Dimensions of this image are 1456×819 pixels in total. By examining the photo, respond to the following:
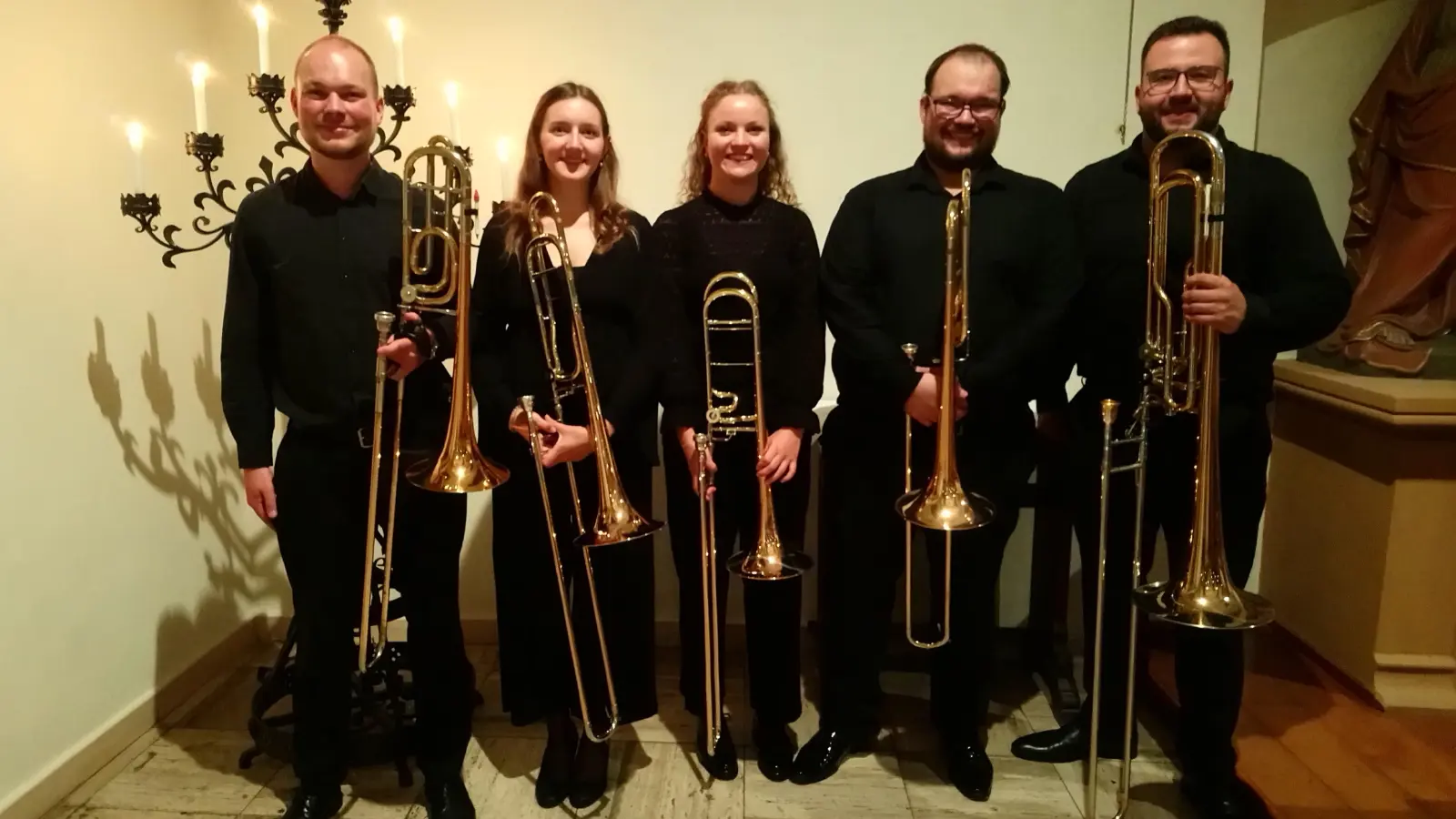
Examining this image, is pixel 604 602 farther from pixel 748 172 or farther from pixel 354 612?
pixel 748 172

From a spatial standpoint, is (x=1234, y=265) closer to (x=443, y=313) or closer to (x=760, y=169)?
(x=760, y=169)

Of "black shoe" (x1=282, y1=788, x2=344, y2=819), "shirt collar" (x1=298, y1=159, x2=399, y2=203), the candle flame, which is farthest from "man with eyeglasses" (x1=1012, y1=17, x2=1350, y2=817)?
the candle flame

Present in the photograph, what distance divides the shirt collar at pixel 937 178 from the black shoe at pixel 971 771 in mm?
1429

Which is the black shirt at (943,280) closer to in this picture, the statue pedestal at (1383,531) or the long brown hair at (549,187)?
the long brown hair at (549,187)

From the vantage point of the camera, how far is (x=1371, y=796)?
234cm

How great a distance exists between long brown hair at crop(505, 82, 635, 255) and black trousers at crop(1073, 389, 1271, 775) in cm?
127

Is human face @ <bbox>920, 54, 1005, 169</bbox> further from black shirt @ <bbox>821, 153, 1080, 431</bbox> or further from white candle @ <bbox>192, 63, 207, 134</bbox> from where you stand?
white candle @ <bbox>192, 63, 207, 134</bbox>

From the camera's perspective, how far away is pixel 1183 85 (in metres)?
2.04

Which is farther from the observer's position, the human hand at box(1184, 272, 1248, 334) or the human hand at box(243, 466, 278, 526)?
the human hand at box(243, 466, 278, 526)

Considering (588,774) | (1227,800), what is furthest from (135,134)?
(1227,800)

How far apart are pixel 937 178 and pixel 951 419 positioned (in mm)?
608

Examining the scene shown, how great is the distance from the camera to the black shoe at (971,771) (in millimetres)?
2305

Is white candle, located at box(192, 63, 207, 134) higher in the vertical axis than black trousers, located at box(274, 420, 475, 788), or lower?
higher

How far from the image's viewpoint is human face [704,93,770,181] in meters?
2.09
